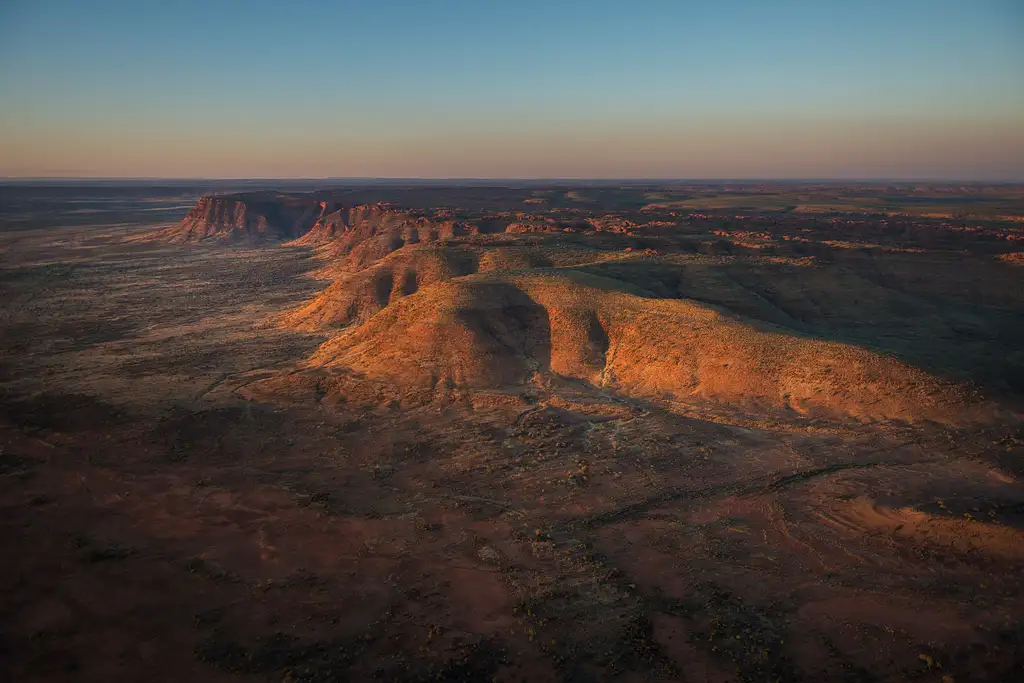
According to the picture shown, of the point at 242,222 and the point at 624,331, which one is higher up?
the point at 242,222

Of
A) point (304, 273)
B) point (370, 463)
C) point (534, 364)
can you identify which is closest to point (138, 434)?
point (370, 463)

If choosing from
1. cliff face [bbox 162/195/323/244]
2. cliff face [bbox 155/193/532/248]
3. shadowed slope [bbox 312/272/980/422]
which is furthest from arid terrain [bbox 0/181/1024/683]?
cliff face [bbox 162/195/323/244]

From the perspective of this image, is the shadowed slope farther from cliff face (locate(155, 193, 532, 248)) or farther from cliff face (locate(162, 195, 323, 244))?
cliff face (locate(162, 195, 323, 244))

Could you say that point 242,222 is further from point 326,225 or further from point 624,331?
point 624,331

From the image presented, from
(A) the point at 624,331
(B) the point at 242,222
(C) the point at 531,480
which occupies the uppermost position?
(B) the point at 242,222

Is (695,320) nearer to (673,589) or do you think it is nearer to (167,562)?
(673,589)

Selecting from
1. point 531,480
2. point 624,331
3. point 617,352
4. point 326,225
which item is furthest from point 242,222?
point 531,480
